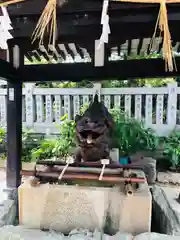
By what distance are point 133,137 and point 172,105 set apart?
4.45 feet

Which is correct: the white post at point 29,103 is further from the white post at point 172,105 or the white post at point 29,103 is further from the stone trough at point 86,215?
the stone trough at point 86,215

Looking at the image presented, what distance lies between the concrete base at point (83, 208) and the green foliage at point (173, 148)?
10.8 ft

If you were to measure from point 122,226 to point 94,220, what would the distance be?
0.68 ft

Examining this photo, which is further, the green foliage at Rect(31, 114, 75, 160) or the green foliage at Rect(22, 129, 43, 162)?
the green foliage at Rect(22, 129, 43, 162)

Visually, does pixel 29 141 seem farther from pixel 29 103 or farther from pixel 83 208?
pixel 83 208

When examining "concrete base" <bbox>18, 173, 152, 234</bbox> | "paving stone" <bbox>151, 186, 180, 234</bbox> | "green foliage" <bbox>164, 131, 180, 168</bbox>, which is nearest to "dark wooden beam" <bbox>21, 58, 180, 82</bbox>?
"paving stone" <bbox>151, 186, 180, 234</bbox>

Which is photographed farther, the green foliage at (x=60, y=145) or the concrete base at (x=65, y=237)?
the green foliage at (x=60, y=145)

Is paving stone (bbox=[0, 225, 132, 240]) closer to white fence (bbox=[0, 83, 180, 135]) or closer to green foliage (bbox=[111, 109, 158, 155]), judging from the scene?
green foliage (bbox=[111, 109, 158, 155])

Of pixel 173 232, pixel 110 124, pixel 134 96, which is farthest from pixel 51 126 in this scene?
pixel 173 232

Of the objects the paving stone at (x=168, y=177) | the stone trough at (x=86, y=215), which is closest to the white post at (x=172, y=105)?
the paving stone at (x=168, y=177)

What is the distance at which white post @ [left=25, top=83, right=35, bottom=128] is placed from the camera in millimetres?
5684

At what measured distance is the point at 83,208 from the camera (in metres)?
1.55

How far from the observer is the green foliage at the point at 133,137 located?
14.7 feet

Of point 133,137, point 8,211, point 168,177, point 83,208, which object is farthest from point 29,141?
point 83,208
